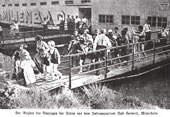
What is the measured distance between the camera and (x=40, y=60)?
452cm

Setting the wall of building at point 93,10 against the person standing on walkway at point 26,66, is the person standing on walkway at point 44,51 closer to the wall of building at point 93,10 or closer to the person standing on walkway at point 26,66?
the person standing on walkway at point 26,66

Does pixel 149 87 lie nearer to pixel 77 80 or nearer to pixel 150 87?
pixel 150 87

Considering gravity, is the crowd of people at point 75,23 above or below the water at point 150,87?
above

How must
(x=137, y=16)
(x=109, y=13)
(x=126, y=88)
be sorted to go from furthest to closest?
(x=109, y=13), (x=137, y=16), (x=126, y=88)

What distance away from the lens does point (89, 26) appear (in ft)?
27.8

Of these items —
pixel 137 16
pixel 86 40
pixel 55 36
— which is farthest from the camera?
pixel 55 36

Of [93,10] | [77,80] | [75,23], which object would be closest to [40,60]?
[77,80]

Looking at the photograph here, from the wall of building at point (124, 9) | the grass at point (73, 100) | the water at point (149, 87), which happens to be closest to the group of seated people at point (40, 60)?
the grass at point (73, 100)

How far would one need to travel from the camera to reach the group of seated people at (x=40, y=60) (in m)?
4.11

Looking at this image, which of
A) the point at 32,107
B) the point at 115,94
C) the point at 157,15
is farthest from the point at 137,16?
the point at 32,107

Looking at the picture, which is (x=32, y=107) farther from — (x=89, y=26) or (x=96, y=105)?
(x=89, y=26)

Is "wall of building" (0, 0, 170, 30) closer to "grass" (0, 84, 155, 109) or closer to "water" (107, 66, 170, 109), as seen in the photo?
"water" (107, 66, 170, 109)

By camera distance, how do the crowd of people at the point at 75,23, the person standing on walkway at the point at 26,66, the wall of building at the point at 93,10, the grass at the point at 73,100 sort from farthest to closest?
the crowd of people at the point at 75,23
the wall of building at the point at 93,10
the person standing on walkway at the point at 26,66
the grass at the point at 73,100

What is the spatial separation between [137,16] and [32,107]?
482cm
